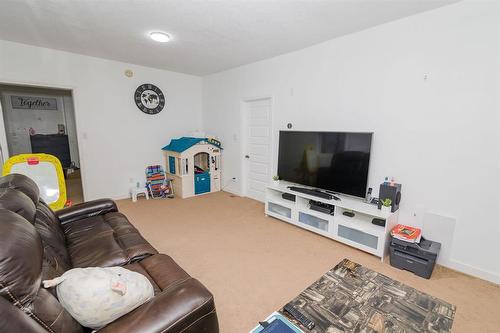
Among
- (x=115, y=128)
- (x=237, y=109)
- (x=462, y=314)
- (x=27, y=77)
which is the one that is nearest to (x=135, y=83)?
(x=115, y=128)

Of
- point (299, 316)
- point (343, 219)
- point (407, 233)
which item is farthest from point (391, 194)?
point (299, 316)

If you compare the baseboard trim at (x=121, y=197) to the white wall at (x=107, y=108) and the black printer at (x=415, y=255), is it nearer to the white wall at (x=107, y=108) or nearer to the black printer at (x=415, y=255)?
the white wall at (x=107, y=108)

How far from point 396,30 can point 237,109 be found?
8.97ft

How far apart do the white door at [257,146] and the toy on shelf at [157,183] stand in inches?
62.1

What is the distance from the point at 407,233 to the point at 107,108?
189 inches

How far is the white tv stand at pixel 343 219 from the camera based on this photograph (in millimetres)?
Answer: 2438

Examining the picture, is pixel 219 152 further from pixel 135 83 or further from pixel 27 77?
pixel 27 77

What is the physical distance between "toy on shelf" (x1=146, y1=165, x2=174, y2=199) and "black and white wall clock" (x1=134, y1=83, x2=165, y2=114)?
3.77 feet

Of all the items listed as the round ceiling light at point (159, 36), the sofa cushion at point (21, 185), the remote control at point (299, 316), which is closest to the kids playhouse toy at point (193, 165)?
the round ceiling light at point (159, 36)

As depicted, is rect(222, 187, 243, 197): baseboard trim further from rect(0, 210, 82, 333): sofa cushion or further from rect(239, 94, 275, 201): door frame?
rect(0, 210, 82, 333): sofa cushion

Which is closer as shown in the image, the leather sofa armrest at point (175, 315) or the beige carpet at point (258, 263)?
the leather sofa armrest at point (175, 315)

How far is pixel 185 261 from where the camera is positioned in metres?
2.41

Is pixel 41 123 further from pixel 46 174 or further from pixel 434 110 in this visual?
pixel 434 110

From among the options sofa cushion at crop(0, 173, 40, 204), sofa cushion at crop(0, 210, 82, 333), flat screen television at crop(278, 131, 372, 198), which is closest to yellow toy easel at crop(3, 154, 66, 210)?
sofa cushion at crop(0, 173, 40, 204)
